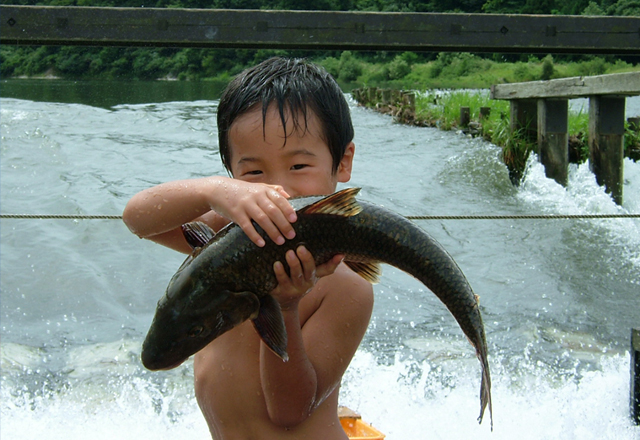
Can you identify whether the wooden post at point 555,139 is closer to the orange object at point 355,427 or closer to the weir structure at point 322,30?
the weir structure at point 322,30

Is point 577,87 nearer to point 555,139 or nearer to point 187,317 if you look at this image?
point 555,139

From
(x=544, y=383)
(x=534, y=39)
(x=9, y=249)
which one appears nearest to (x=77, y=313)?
(x=9, y=249)

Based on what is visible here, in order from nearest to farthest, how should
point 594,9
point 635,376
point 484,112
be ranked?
point 635,376, point 484,112, point 594,9

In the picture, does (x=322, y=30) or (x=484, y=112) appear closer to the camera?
(x=322, y=30)

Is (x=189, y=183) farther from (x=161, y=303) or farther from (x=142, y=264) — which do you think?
(x=142, y=264)

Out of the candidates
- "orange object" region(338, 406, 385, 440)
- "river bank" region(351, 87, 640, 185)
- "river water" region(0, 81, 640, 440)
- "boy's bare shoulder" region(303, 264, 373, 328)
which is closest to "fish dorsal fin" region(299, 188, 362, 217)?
"boy's bare shoulder" region(303, 264, 373, 328)

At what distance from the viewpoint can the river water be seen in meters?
4.44

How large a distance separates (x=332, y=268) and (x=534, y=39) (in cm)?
325

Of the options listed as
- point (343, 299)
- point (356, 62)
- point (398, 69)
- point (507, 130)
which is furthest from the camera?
point (356, 62)

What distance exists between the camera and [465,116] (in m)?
12.9

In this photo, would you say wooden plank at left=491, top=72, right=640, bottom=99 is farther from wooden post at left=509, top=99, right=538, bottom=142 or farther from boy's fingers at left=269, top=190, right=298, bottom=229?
boy's fingers at left=269, top=190, right=298, bottom=229

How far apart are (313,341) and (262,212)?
0.67 meters

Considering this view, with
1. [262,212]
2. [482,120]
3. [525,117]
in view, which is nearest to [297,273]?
[262,212]

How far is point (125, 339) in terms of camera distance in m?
5.54
